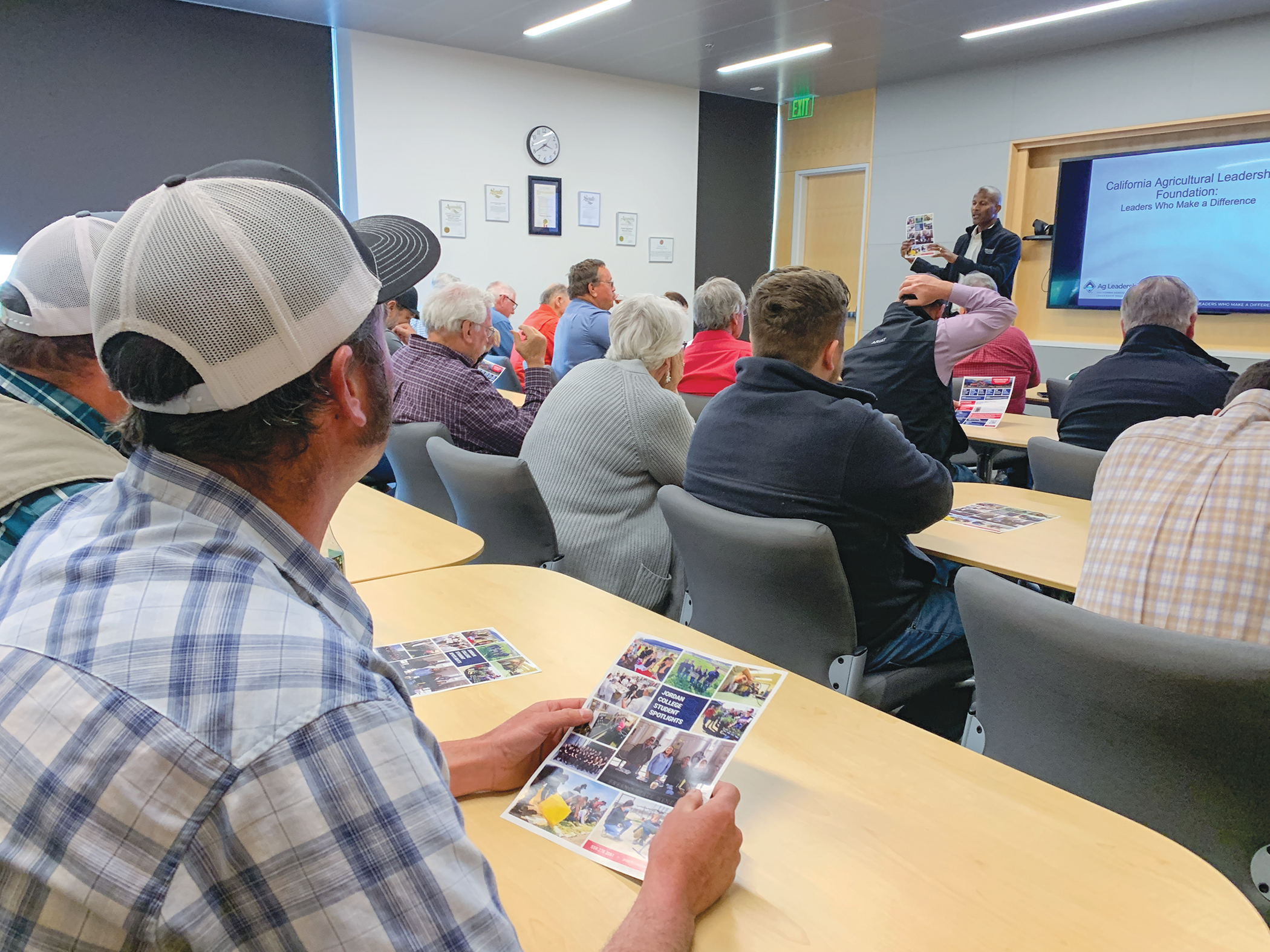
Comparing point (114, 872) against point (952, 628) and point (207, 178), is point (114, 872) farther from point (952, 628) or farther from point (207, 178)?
point (952, 628)

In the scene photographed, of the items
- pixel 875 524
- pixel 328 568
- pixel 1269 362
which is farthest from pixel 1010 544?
pixel 328 568

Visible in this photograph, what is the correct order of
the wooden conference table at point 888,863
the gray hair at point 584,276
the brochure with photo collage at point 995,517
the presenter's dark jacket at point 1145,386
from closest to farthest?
the wooden conference table at point 888,863
the brochure with photo collage at point 995,517
the presenter's dark jacket at point 1145,386
the gray hair at point 584,276

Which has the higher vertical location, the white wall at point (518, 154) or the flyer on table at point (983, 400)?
the white wall at point (518, 154)

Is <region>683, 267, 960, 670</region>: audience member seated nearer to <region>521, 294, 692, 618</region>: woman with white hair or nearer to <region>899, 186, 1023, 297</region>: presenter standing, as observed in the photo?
<region>521, 294, 692, 618</region>: woman with white hair

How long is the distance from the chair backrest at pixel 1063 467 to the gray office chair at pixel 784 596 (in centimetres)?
105

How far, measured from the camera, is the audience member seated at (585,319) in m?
4.98

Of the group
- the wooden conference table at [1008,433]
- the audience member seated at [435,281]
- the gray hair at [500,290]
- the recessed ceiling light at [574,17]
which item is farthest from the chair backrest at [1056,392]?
the gray hair at [500,290]

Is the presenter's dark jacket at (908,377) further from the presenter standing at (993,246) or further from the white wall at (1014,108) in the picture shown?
the white wall at (1014,108)

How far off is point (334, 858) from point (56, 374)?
1.15 metres

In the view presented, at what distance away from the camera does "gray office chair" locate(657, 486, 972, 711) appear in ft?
5.42

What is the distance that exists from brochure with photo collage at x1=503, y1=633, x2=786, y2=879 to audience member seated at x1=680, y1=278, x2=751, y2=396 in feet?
9.26

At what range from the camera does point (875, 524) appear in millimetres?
1835

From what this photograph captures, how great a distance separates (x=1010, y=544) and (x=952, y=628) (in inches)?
12.3

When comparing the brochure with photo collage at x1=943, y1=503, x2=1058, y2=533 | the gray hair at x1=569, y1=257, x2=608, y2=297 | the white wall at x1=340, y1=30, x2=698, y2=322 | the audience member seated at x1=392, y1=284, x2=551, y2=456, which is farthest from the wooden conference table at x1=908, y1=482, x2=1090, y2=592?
the white wall at x1=340, y1=30, x2=698, y2=322
